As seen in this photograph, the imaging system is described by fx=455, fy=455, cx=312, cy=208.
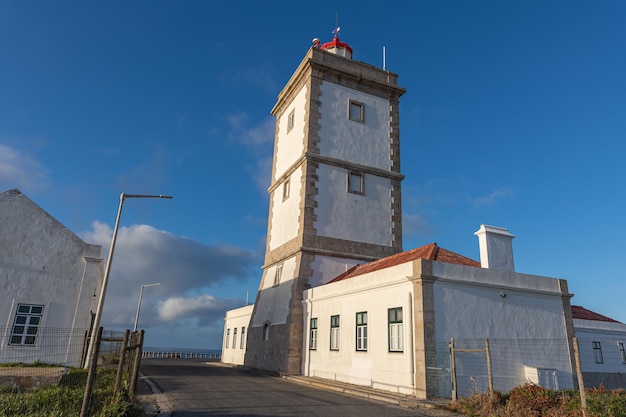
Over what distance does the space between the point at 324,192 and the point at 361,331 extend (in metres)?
8.62

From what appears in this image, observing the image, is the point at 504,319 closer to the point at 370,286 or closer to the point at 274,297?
the point at 370,286

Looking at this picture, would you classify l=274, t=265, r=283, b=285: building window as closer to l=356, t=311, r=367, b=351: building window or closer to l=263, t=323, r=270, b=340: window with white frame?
l=263, t=323, r=270, b=340: window with white frame

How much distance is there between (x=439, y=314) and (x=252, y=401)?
6136 mm

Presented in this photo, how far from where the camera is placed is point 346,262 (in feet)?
74.8

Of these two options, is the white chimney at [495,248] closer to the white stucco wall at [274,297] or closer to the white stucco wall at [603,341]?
the white stucco wall at [603,341]

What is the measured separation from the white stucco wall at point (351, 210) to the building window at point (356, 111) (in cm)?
338

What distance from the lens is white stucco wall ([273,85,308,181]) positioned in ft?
82.4

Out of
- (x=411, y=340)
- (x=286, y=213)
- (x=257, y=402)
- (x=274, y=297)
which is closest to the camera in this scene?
(x=257, y=402)

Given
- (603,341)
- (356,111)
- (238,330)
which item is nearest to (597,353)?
(603,341)

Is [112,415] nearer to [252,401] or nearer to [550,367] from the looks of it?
[252,401]

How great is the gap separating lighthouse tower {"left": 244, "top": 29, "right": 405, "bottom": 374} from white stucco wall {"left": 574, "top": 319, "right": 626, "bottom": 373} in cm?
919

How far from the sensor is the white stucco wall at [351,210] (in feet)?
75.6

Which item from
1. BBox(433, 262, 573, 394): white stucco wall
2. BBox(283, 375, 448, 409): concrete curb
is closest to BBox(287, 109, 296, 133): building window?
BBox(283, 375, 448, 409): concrete curb

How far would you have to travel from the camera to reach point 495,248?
55.1 ft
